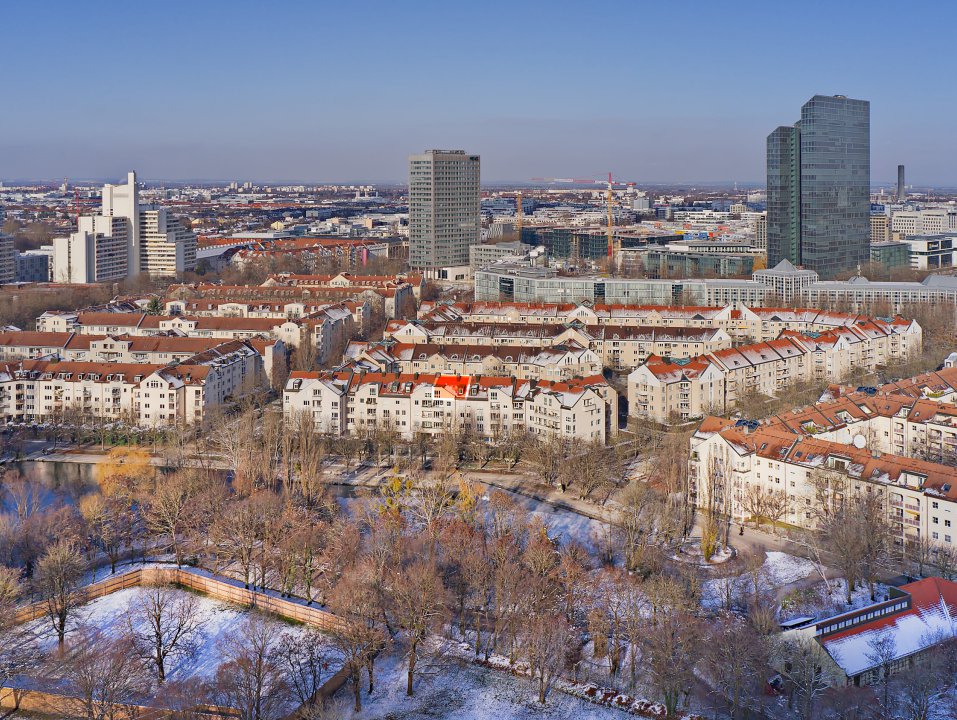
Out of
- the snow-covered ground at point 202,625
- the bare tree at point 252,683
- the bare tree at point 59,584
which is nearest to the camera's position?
the bare tree at point 252,683

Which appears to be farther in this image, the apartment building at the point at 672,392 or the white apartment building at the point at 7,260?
the white apartment building at the point at 7,260

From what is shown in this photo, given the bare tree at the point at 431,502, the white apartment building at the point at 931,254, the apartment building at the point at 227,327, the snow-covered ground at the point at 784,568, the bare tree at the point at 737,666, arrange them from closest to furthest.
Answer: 1. the bare tree at the point at 737,666
2. the snow-covered ground at the point at 784,568
3. the bare tree at the point at 431,502
4. the apartment building at the point at 227,327
5. the white apartment building at the point at 931,254

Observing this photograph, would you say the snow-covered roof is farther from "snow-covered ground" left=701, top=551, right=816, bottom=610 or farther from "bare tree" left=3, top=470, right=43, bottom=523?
"bare tree" left=3, top=470, right=43, bottom=523

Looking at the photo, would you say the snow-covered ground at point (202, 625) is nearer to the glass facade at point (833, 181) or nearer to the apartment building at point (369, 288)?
the apartment building at point (369, 288)

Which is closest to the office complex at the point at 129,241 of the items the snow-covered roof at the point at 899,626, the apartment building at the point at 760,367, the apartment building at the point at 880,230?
the apartment building at the point at 760,367

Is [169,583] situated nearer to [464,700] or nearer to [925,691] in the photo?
[464,700]

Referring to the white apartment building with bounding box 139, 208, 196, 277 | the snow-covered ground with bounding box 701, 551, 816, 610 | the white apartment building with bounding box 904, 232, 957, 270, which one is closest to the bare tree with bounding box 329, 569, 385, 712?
the snow-covered ground with bounding box 701, 551, 816, 610
